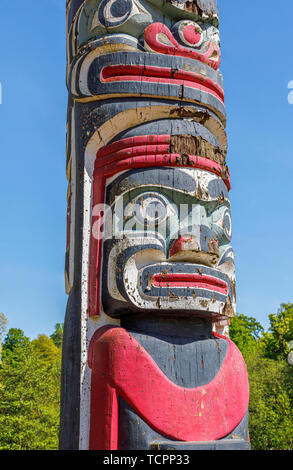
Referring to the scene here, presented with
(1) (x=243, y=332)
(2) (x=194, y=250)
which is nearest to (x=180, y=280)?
(2) (x=194, y=250)

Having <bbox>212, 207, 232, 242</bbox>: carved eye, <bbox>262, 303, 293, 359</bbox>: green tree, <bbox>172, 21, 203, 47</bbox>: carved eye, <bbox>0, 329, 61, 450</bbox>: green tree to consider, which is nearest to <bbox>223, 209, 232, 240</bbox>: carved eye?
<bbox>212, 207, 232, 242</bbox>: carved eye

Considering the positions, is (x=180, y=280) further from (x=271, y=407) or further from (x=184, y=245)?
(x=271, y=407)

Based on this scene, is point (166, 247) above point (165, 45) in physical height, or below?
below

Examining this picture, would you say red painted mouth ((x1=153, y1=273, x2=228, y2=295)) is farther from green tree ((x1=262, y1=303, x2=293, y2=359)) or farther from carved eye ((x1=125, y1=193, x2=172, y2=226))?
green tree ((x1=262, y1=303, x2=293, y2=359))

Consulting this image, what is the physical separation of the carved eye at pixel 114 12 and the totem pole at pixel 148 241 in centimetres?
1

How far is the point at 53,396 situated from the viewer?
1538 centimetres

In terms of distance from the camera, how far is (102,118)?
402 cm

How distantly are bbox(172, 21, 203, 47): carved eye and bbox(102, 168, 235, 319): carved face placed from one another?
4.32ft

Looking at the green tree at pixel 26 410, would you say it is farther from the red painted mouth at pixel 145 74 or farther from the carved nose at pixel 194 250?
the red painted mouth at pixel 145 74

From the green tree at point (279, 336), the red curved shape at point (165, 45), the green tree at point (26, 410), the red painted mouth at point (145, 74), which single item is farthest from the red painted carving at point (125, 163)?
the green tree at point (279, 336)

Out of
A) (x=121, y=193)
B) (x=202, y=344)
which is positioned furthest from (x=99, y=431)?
(x=121, y=193)

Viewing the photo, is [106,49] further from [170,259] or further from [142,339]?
[142,339]

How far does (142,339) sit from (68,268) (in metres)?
0.98

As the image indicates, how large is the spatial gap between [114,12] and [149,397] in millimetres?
3273
